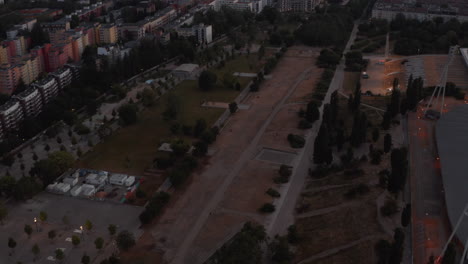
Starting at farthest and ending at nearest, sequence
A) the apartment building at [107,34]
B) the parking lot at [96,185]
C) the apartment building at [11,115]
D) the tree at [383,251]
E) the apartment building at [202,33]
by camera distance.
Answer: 1. the apartment building at [202,33]
2. the apartment building at [107,34]
3. the apartment building at [11,115]
4. the parking lot at [96,185]
5. the tree at [383,251]

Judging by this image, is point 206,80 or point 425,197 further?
point 206,80

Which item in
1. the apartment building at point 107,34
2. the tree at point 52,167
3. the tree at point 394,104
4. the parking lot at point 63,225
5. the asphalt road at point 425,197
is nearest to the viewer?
the asphalt road at point 425,197

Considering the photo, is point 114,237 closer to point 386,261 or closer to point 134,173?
point 134,173

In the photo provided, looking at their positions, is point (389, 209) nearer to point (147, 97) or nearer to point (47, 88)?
point (147, 97)

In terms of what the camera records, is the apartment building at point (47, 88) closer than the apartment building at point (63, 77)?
Yes

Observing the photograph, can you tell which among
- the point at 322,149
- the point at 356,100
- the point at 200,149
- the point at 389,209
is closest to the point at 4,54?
the point at 200,149

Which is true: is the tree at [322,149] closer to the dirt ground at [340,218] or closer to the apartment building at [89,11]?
the dirt ground at [340,218]

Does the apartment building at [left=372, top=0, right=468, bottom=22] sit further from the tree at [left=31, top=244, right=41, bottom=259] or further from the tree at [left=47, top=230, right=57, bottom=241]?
the tree at [left=31, top=244, right=41, bottom=259]

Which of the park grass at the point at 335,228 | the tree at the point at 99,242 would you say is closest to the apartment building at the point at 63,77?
the tree at the point at 99,242

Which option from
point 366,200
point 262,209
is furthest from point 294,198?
point 366,200
